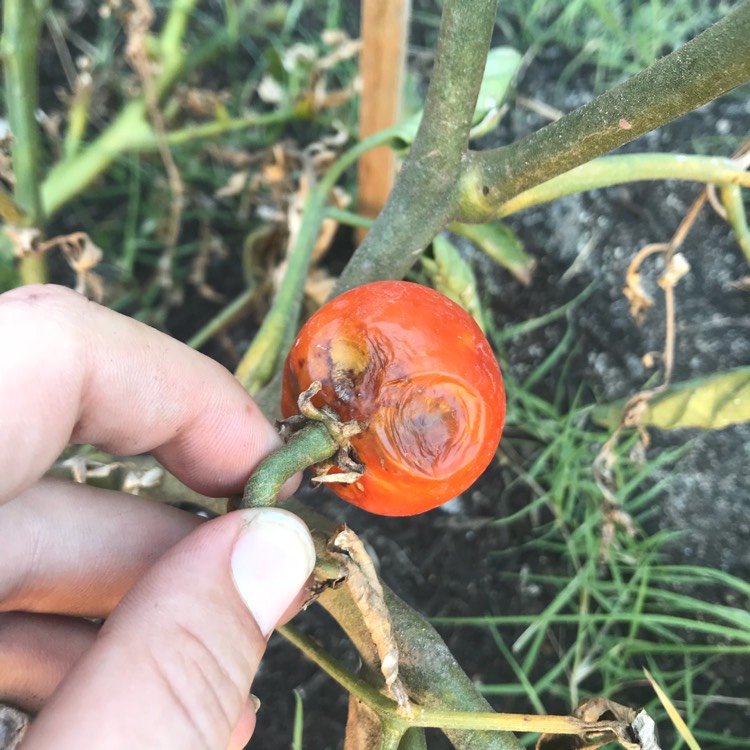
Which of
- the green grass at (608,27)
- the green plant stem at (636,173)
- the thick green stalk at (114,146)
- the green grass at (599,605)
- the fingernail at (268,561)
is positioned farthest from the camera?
the green grass at (608,27)

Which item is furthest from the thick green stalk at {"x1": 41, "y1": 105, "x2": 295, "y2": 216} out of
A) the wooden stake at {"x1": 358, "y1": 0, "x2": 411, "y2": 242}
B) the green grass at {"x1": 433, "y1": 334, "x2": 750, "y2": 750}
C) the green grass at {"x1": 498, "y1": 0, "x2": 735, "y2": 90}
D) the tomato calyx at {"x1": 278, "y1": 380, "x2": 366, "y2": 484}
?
the tomato calyx at {"x1": 278, "y1": 380, "x2": 366, "y2": 484}

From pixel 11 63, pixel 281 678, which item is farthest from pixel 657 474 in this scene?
pixel 11 63

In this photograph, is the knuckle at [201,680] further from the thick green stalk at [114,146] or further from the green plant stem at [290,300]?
the thick green stalk at [114,146]

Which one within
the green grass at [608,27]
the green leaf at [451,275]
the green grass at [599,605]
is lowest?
the green grass at [599,605]

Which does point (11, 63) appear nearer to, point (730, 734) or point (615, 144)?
point (615, 144)

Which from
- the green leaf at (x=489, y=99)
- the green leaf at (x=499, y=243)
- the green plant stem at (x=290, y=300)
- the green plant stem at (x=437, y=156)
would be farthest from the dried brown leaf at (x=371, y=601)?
the green leaf at (x=499, y=243)
